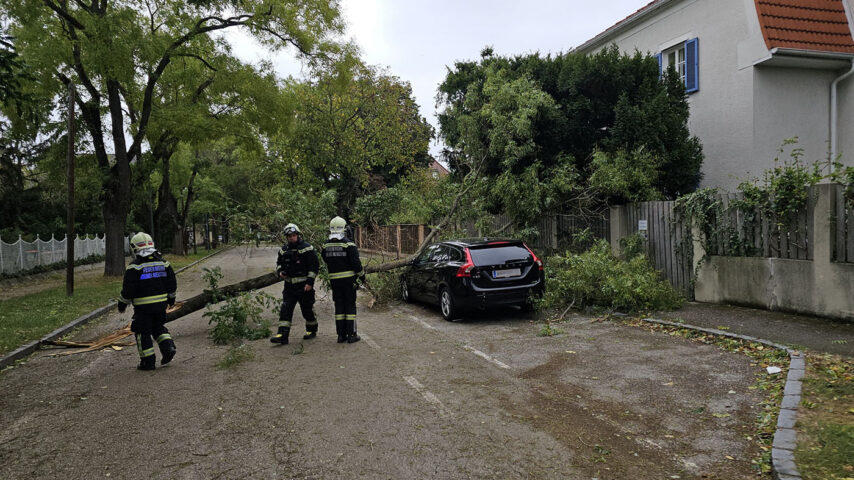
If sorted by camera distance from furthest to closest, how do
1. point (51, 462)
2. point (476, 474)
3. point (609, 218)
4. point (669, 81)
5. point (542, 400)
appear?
point (669, 81) < point (609, 218) < point (542, 400) < point (51, 462) < point (476, 474)

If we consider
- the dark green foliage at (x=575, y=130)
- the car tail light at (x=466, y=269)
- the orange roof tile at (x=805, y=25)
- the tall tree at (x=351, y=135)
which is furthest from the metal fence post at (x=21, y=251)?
the orange roof tile at (x=805, y=25)

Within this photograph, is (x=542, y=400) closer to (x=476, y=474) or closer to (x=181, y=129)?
(x=476, y=474)

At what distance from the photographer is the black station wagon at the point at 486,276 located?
9.24m

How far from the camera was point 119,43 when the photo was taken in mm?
15391

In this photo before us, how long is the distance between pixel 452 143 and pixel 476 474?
15037 millimetres

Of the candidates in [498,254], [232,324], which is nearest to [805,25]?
[498,254]

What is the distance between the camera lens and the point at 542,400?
5.20 meters

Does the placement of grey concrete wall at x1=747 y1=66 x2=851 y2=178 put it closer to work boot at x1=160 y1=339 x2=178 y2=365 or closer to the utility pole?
work boot at x1=160 y1=339 x2=178 y2=365

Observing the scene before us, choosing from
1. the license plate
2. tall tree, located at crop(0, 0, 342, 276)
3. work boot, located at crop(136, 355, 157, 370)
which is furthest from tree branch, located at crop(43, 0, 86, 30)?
the license plate

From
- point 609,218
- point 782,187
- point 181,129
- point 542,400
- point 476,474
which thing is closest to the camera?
point 476,474

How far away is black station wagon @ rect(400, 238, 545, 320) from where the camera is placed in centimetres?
924

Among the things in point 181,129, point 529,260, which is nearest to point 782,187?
point 529,260

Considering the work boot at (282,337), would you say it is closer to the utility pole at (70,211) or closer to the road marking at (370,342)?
the road marking at (370,342)

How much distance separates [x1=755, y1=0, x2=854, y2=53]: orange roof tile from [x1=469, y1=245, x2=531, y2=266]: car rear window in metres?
9.30
